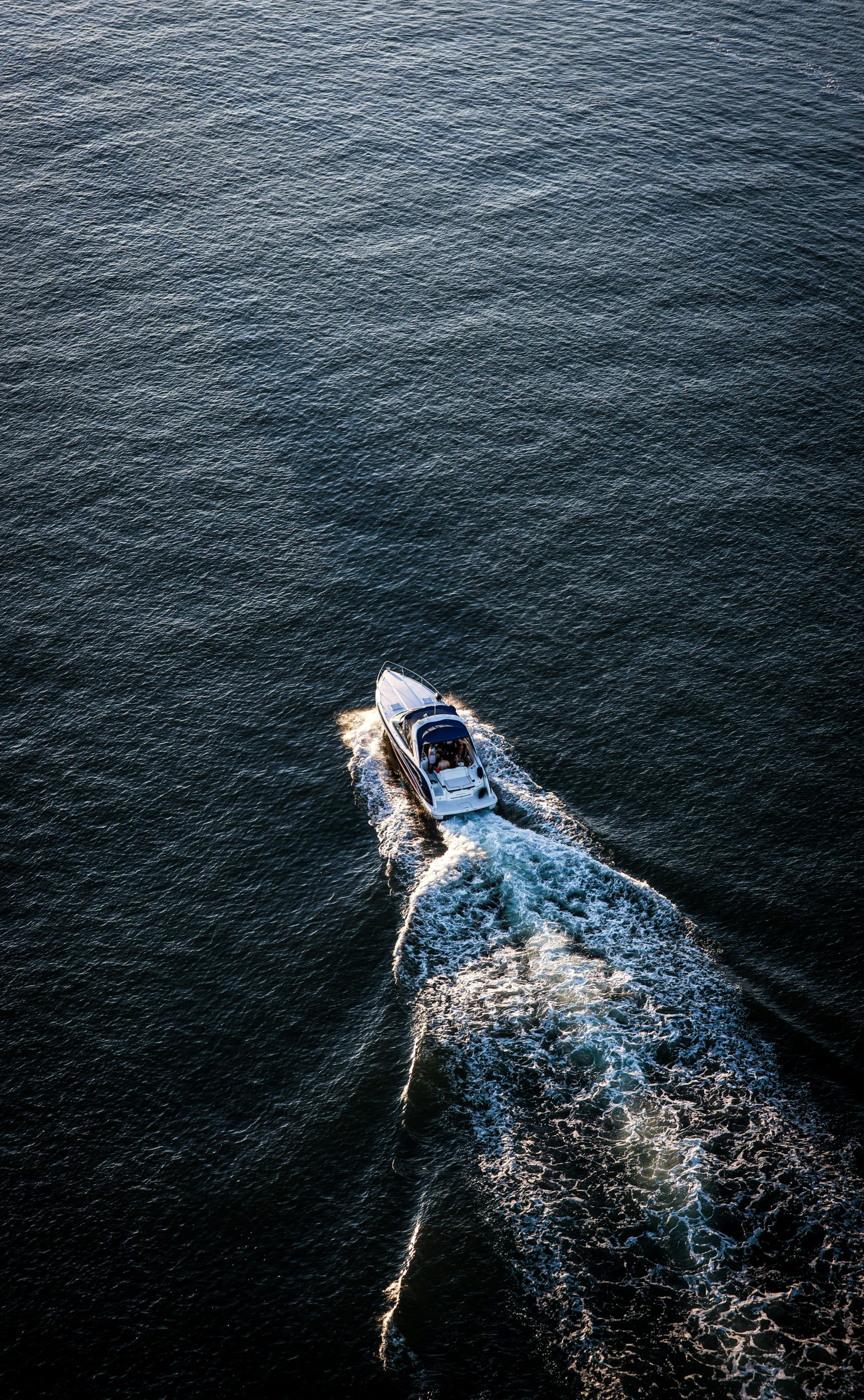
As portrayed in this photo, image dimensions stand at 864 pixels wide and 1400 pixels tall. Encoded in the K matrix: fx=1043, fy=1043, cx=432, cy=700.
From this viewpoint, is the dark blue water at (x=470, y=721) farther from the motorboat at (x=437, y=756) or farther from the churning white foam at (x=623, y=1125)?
the motorboat at (x=437, y=756)

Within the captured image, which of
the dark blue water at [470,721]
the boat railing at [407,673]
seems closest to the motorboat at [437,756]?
the dark blue water at [470,721]

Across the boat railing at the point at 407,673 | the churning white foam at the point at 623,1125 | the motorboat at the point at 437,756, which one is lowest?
the churning white foam at the point at 623,1125

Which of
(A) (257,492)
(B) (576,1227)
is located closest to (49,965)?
(B) (576,1227)

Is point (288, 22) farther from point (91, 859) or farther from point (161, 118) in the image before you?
point (91, 859)

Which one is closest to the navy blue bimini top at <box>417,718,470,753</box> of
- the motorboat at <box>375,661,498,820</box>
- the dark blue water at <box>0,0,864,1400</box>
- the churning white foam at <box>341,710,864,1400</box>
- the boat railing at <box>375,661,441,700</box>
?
the motorboat at <box>375,661,498,820</box>

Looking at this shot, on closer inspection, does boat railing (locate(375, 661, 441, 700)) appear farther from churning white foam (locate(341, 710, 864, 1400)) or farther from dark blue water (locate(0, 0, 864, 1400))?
churning white foam (locate(341, 710, 864, 1400))

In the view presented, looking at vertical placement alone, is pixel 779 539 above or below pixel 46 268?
below
